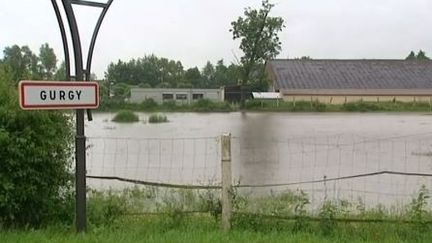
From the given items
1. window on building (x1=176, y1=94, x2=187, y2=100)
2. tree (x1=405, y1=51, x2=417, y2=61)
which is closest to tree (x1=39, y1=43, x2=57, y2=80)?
window on building (x1=176, y1=94, x2=187, y2=100)

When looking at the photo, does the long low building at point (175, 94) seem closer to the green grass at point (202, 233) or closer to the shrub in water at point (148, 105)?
the shrub in water at point (148, 105)

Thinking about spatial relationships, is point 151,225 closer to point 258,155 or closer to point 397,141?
point 258,155

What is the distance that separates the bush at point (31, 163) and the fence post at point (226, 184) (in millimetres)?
1856

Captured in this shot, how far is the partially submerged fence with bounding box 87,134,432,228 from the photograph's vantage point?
7.61 metres

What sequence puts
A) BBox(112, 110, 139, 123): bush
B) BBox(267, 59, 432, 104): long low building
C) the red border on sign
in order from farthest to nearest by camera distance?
BBox(267, 59, 432, 104): long low building → BBox(112, 110, 139, 123): bush → the red border on sign

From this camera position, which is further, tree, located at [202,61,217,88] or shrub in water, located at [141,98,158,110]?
tree, located at [202,61,217,88]

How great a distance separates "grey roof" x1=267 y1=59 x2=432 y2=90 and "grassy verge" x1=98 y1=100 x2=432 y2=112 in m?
6.19

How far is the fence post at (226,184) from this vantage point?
635 cm

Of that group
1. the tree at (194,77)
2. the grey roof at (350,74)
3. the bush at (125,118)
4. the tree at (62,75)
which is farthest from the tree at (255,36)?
the tree at (62,75)

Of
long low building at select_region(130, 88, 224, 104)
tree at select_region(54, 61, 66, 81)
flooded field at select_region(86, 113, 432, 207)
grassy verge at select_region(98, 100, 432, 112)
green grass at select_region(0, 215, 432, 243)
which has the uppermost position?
long low building at select_region(130, 88, 224, 104)

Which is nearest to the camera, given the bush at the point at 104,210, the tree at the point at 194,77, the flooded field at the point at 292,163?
the bush at the point at 104,210

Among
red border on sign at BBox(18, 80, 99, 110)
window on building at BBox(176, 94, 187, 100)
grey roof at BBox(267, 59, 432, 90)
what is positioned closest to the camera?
red border on sign at BBox(18, 80, 99, 110)

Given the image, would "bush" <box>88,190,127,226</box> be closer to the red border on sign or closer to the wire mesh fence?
the wire mesh fence

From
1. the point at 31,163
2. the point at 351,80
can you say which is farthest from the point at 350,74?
the point at 31,163
